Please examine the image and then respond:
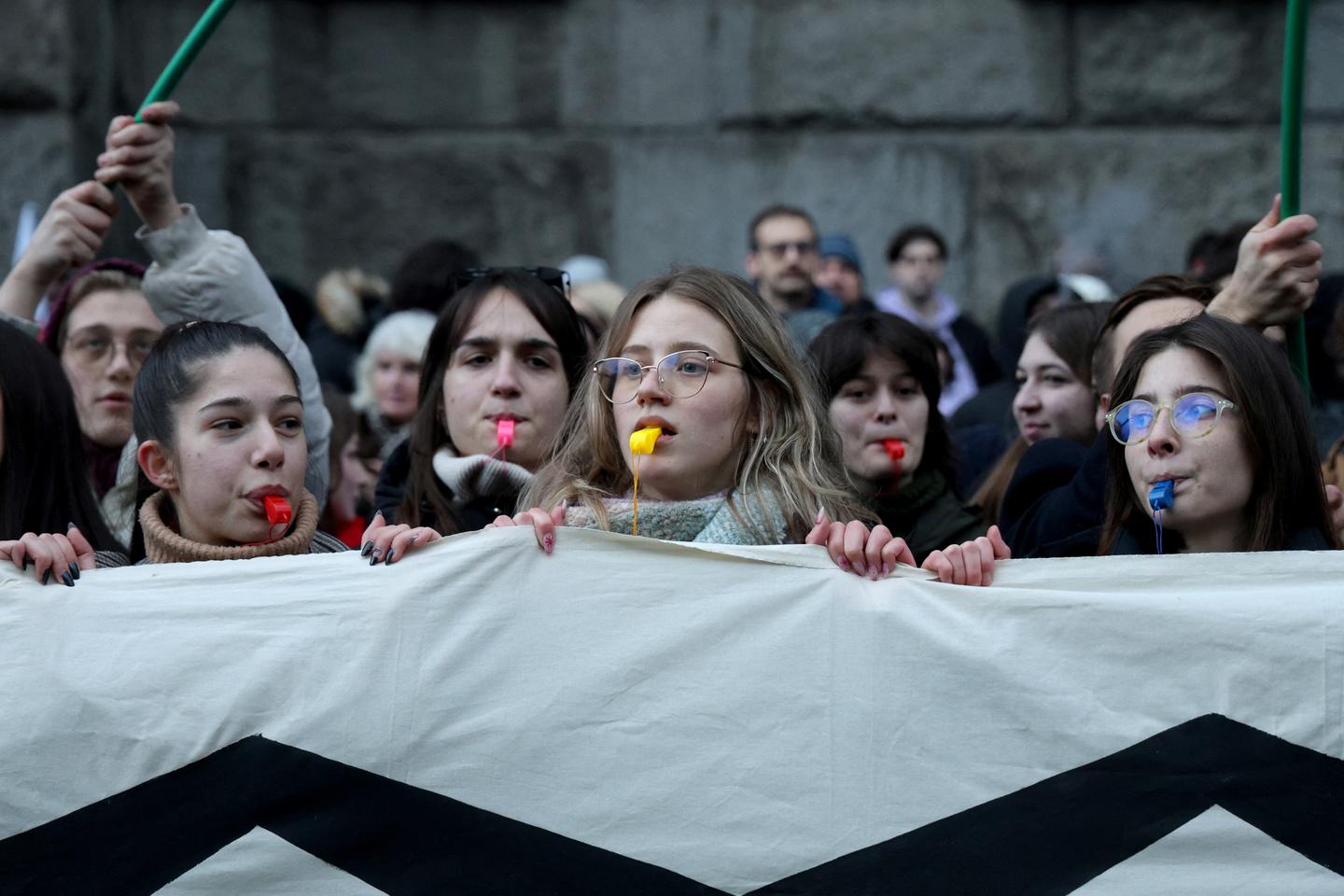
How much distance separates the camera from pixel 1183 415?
3.05 m

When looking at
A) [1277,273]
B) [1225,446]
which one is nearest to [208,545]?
[1225,446]

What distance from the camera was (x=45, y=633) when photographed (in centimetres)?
286

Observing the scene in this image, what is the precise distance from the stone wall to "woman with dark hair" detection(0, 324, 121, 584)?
12.8ft

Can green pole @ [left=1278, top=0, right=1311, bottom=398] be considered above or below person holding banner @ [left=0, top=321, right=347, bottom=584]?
above

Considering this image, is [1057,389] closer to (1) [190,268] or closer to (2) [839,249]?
(1) [190,268]

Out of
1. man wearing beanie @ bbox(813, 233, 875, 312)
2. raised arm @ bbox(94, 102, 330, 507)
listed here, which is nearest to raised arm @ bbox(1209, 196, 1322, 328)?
raised arm @ bbox(94, 102, 330, 507)

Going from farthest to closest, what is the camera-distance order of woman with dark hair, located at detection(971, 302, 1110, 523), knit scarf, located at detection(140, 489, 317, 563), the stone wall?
the stone wall → woman with dark hair, located at detection(971, 302, 1110, 523) → knit scarf, located at detection(140, 489, 317, 563)

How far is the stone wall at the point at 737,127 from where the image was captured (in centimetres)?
737

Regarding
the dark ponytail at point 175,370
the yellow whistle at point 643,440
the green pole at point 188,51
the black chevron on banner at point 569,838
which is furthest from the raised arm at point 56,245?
the black chevron on banner at point 569,838

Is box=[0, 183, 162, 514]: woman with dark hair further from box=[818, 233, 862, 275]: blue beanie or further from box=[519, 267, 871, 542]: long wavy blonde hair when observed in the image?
box=[818, 233, 862, 275]: blue beanie

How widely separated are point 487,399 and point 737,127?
3781 mm

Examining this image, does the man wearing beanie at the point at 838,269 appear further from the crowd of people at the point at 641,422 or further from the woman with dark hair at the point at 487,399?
the woman with dark hair at the point at 487,399

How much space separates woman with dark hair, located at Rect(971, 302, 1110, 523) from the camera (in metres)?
4.29

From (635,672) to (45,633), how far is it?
0.89 metres
